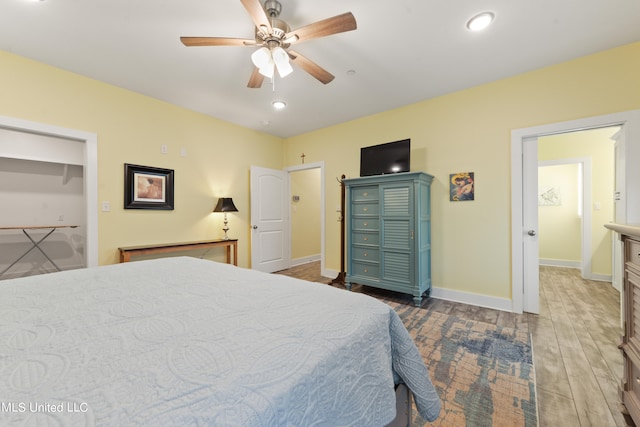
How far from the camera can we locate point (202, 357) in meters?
0.63

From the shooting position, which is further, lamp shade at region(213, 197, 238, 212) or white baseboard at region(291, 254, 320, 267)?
white baseboard at region(291, 254, 320, 267)

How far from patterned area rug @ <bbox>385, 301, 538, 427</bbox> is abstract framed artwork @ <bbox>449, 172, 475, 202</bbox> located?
54.2 inches

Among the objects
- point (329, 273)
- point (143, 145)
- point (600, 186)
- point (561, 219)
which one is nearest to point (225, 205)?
point (143, 145)

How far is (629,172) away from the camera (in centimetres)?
222

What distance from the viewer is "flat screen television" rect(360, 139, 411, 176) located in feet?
10.5

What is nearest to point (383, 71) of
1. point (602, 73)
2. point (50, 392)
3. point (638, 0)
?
point (638, 0)

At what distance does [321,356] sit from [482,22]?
8.31 feet

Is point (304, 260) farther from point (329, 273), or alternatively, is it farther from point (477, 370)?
point (477, 370)

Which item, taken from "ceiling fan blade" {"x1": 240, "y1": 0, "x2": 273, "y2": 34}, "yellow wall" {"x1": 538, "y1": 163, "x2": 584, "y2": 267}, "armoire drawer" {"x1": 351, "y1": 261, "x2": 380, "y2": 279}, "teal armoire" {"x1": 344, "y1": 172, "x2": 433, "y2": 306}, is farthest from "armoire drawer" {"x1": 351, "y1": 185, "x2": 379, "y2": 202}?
"yellow wall" {"x1": 538, "y1": 163, "x2": 584, "y2": 267}

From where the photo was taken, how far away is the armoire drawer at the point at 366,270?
10.8 ft

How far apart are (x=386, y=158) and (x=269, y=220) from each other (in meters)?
2.29

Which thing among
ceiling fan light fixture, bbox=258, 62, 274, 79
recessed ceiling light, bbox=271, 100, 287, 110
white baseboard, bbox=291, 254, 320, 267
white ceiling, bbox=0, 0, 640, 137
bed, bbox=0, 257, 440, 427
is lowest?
white baseboard, bbox=291, 254, 320, 267

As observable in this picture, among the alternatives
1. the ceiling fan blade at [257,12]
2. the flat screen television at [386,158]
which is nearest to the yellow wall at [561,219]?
the flat screen television at [386,158]

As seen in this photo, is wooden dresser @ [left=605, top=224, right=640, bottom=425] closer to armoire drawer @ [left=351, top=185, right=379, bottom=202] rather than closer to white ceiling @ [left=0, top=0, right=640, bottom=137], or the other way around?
white ceiling @ [left=0, top=0, right=640, bottom=137]
